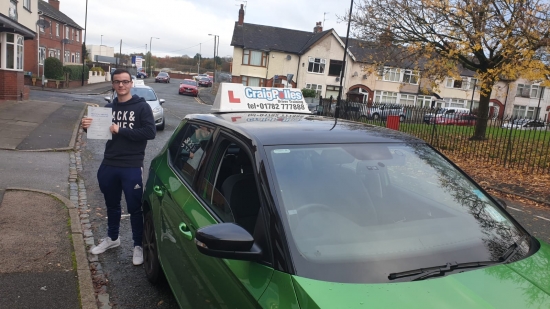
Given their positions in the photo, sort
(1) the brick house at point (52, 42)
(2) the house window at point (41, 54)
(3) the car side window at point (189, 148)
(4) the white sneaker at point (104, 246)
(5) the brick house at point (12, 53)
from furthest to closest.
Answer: (2) the house window at point (41, 54) → (1) the brick house at point (52, 42) → (5) the brick house at point (12, 53) → (4) the white sneaker at point (104, 246) → (3) the car side window at point (189, 148)

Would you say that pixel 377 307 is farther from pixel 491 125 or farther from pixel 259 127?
pixel 491 125

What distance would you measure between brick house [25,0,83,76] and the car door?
3747 centimetres

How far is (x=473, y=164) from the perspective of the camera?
39.8 ft

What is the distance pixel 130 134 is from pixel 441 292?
3063mm

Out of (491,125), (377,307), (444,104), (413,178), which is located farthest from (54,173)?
(444,104)

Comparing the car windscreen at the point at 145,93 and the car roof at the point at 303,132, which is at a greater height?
the car roof at the point at 303,132

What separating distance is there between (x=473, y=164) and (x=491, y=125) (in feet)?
5.96

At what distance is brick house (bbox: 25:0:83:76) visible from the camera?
39875 mm

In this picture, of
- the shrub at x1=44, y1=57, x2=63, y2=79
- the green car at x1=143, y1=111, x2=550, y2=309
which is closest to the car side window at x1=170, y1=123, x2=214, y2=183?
the green car at x1=143, y1=111, x2=550, y2=309

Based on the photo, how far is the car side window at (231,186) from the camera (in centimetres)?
258

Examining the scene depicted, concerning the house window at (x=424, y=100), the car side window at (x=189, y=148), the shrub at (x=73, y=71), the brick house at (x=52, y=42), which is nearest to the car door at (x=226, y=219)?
the car side window at (x=189, y=148)

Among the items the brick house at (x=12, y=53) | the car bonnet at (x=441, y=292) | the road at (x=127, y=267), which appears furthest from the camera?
the brick house at (x=12, y=53)

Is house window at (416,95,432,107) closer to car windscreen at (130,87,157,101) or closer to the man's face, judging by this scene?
car windscreen at (130,87,157,101)

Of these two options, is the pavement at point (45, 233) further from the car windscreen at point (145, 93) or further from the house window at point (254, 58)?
the house window at point (254, 58)
